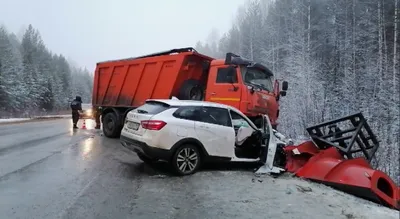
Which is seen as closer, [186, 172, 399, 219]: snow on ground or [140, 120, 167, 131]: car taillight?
[186, 172, 399, 219]: snow on ground

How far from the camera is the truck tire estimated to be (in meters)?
11.5

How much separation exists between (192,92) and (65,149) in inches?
171

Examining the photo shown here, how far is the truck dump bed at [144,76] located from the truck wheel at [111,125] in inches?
19.2

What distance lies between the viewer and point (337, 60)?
37.7 meters

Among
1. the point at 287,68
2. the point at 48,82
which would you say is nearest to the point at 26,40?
the point at 48,82

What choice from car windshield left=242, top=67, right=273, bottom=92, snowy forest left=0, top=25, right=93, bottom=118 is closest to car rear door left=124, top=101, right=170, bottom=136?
car windshield left=242, top=67, right=273, bottom=92

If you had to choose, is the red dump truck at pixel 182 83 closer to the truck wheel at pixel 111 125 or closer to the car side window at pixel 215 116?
the truck wheel at pixel 111 125

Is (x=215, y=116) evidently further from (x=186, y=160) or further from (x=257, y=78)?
(x=257, y=78)

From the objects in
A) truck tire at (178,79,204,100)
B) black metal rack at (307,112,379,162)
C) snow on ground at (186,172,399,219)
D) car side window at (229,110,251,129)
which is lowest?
snow on ground at (186,172,399,219)

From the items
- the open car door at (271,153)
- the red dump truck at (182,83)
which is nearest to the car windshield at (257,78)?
the red dump truck at (182,83)

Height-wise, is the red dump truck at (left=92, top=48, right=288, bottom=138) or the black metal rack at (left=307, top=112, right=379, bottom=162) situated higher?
the red dump truck at (left=92, top=48, right=288, bottom=138)

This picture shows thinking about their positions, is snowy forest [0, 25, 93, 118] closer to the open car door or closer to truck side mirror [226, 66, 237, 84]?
truck side mirror [226, 66, 237, 84]

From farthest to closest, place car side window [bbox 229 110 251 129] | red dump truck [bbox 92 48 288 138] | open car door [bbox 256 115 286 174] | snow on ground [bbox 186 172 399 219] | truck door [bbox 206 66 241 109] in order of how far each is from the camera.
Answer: red dump truck [bbox 92 48 288 138]
truck door [bbox 206 66 241 109]
car side window [bbox 229 110 251 129]
open car door [bbox 256 115 286 174]
snow on ground [bbox 186 172 399 219]

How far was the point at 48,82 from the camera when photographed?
6469 cm
